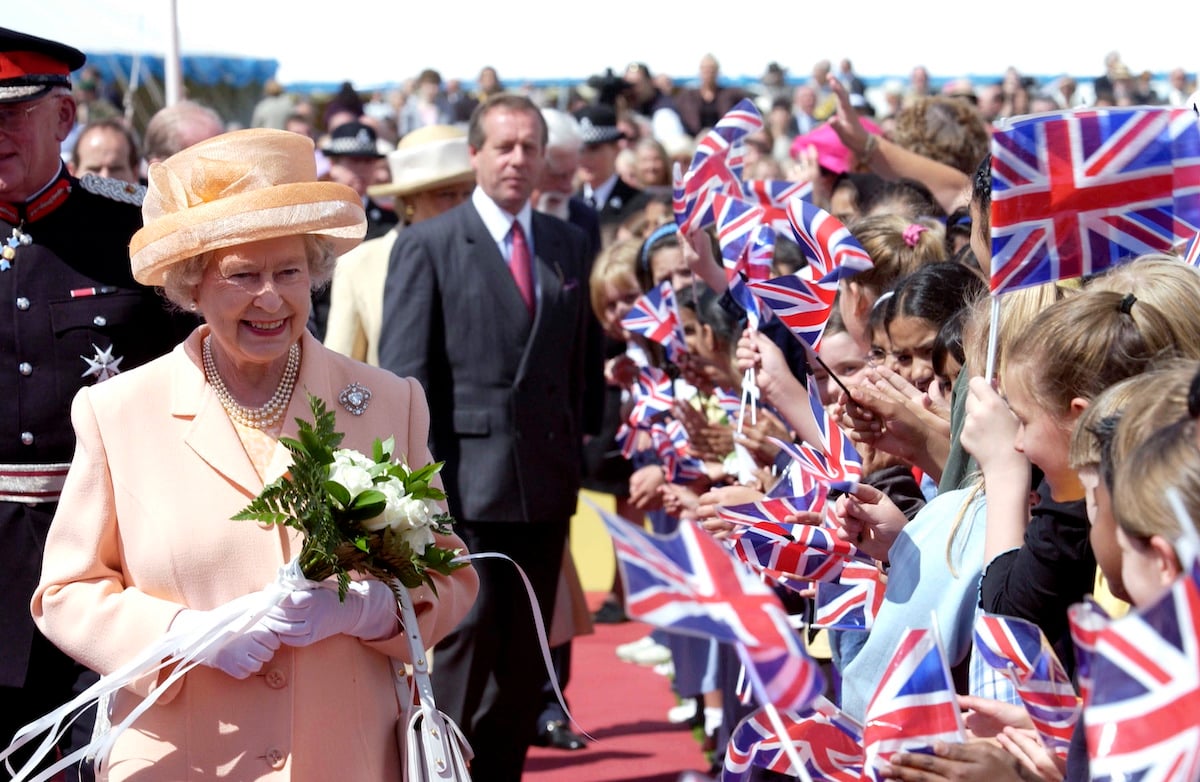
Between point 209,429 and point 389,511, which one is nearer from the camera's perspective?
point 389,511

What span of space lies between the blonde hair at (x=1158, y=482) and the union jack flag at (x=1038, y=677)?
1.15 feet

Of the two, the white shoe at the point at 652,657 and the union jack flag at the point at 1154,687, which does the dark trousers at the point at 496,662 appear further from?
the union jack flag at the point at 1154,687

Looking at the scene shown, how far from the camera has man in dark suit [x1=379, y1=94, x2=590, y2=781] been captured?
234 inches

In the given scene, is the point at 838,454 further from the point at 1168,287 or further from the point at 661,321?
the point at 661,321

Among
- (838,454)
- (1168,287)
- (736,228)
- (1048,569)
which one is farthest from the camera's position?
(736,228)

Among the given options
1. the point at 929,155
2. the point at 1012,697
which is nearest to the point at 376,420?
the point at 1012,697

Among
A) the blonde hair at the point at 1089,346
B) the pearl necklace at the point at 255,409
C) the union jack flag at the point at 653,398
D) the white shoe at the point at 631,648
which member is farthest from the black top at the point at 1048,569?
the white shoe at the point at 631,648

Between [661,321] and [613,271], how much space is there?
4.46 feet

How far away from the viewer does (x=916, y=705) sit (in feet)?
8.09

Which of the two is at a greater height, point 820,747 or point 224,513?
point 224,513

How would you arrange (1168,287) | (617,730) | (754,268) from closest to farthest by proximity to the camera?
1. (1168,287)
2. (754,268)
3. (617,730)

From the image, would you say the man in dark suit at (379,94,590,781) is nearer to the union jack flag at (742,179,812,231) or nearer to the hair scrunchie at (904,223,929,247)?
the union jack flag at (742,179,812,231)

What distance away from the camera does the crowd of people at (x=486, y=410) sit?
284 cm

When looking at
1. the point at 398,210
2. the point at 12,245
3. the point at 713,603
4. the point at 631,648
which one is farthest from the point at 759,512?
the point at 631,648
